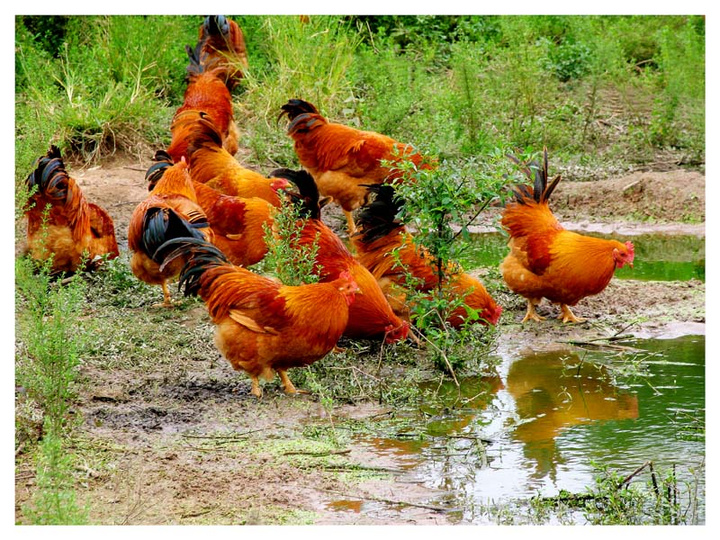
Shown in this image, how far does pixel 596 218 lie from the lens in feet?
36.1

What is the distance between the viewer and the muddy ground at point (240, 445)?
4.54 metres

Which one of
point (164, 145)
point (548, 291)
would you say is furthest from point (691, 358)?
point (164, 145)

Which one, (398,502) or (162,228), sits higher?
(162,228)

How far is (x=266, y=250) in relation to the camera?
814cm

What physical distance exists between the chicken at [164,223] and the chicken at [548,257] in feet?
9.06

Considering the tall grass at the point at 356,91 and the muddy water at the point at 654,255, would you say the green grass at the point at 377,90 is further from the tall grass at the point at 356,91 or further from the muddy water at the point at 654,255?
the muddy water at the point at 654,255

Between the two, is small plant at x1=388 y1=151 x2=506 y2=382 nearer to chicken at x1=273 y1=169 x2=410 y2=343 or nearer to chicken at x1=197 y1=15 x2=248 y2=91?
chicken at x1=273 y1=169 x2=410 y2=343

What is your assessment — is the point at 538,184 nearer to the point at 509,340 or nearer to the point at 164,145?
the point at 509,340

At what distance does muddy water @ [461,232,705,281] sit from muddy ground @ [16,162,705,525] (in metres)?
0.54

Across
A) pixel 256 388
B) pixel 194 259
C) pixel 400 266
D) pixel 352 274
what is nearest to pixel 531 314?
pixel 400 266

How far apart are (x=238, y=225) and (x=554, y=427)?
365 cm

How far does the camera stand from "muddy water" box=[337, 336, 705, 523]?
492 centimetres

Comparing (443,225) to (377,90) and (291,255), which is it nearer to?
(291,255)

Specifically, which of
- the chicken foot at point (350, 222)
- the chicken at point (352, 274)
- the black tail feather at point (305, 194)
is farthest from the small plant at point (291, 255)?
the chicken foot at point (350, 222)
